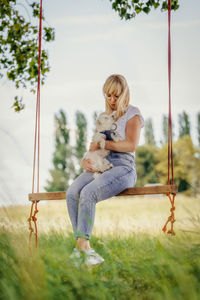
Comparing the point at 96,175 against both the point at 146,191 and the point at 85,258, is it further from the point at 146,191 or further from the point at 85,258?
the point at 85,258

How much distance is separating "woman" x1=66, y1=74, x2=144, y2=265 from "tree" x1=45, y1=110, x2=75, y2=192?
918 inches

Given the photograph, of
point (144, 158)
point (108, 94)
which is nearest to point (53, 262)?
point (108, 94)

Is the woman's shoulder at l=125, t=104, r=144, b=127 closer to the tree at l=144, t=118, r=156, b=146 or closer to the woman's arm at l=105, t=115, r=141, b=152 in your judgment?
the woman's arm at l=105, t=115, r=141, b=152

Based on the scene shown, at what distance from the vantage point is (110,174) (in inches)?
114

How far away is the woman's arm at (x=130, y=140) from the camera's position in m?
3.00

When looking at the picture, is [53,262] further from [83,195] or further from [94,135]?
[94,135]

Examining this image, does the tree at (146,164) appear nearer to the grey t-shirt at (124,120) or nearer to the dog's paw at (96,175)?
the grey t-shirt at (124,120)

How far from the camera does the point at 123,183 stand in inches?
114

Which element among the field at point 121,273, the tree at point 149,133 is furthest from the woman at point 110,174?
the tree at point 149,133

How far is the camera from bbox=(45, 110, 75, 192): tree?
1050 inches

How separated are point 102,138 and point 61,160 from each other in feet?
81.6

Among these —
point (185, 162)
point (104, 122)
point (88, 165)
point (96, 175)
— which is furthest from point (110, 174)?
point (185, 162)

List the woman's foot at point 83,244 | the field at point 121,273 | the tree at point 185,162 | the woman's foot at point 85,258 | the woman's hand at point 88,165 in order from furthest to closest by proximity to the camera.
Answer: the tree at point 185,162 < the woman's hand at point 88,165 < the woman's foot at point 83,244 < the woman's foot at point 85,258 < the field at point 121,273

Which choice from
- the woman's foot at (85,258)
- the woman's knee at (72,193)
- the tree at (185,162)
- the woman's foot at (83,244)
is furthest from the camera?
the tree at (185,162)
